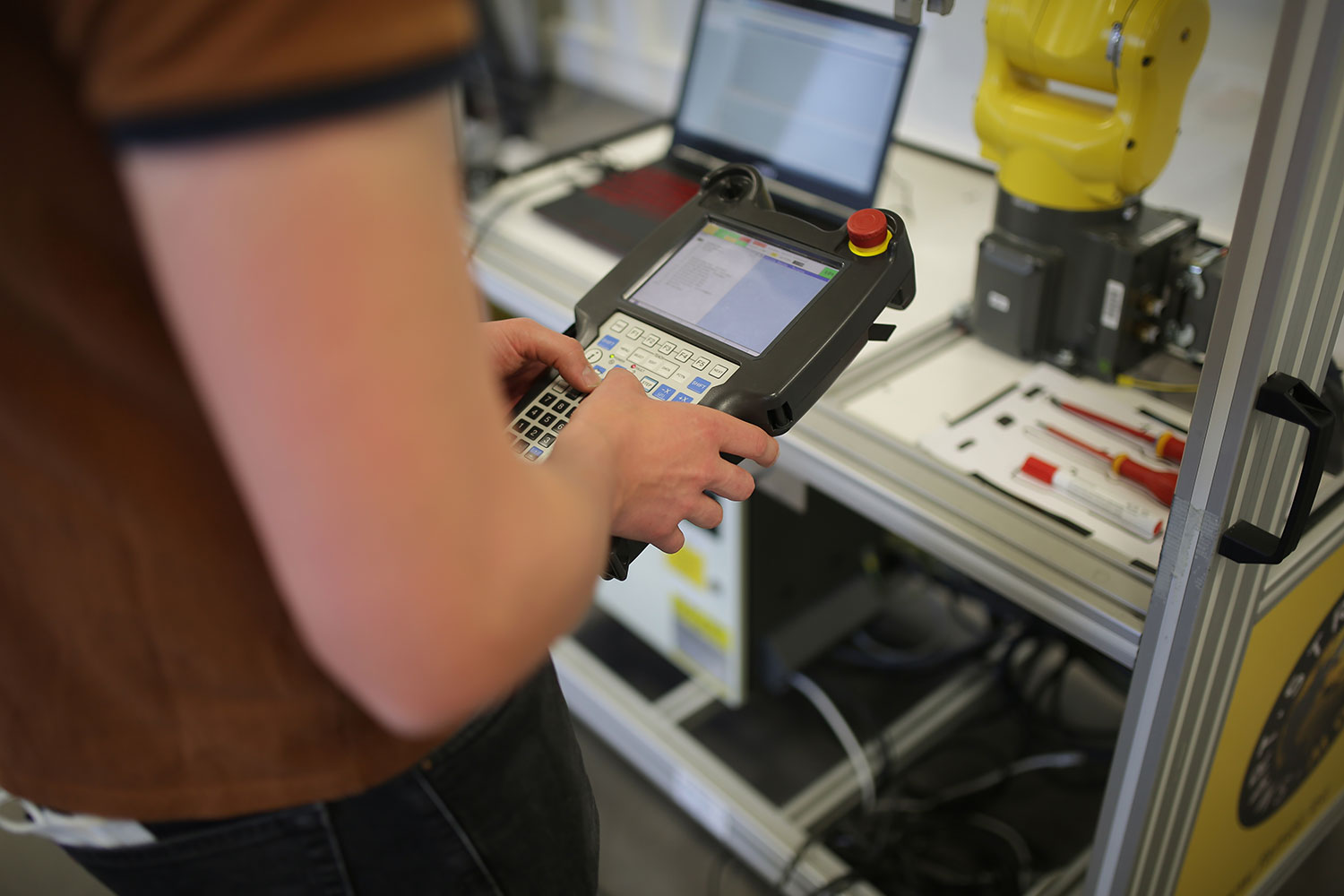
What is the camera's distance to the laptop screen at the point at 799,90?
1.28 m

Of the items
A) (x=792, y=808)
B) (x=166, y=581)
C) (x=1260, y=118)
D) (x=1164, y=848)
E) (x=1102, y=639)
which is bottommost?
(x=792, y=808)

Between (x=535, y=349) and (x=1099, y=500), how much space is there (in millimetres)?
533

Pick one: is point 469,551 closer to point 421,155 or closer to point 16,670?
point 421,155

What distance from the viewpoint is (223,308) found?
342mm

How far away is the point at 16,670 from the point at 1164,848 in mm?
959

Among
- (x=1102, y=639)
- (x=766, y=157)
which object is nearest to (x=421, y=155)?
(x=1102, y=639)

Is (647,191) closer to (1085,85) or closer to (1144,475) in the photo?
(1085,85)

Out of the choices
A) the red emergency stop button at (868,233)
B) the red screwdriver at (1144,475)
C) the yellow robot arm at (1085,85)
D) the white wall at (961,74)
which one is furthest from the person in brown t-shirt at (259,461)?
the white wall at (961,74)

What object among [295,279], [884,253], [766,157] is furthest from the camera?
[766,157]

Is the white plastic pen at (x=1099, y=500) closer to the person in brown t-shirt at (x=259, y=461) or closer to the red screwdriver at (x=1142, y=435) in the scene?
the red screwdriver at (x=1142, y=435)

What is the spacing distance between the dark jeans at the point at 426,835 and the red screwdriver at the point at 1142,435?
2.03 feet

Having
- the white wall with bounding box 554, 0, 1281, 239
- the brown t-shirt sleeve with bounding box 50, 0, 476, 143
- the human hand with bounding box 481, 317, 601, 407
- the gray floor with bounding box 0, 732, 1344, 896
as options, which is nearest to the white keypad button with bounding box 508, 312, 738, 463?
the human hand with bounding box 481, 317, 601, 407

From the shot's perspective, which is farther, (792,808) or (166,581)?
(792,808)

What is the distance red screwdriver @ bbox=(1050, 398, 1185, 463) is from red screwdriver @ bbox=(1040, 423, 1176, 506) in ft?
0.08
